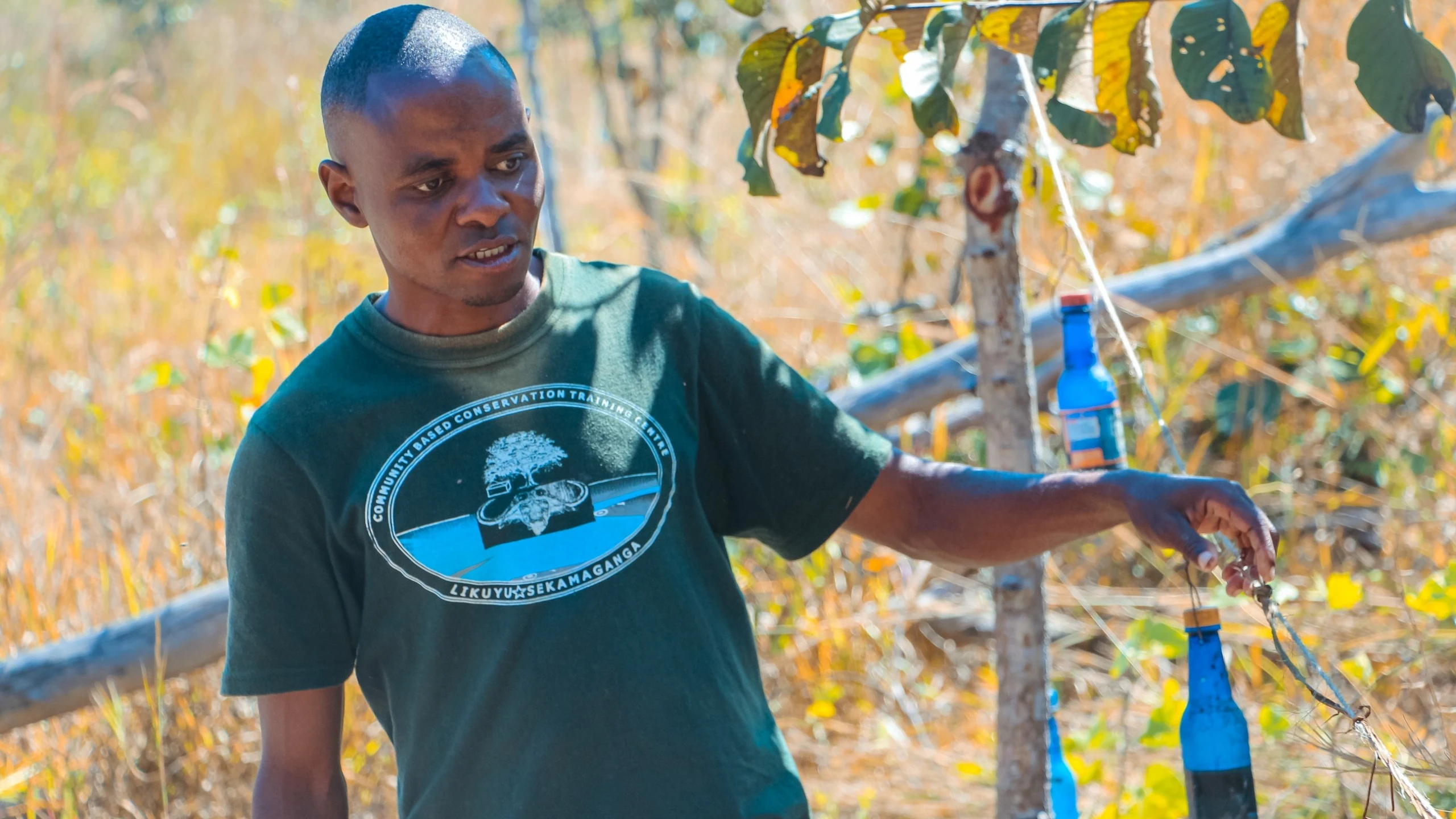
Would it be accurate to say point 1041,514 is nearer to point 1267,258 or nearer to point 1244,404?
point 1267,258

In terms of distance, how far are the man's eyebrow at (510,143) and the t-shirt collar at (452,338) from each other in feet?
0.60

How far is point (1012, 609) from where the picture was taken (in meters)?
2.07

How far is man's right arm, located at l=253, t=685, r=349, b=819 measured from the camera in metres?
1.39

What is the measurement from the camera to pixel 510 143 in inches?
53.7

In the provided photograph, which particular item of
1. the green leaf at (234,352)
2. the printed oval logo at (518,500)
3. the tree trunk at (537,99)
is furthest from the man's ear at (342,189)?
the tree trunk at (537,99)

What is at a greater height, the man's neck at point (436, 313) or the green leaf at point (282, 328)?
the green leaf at point (282, 328)

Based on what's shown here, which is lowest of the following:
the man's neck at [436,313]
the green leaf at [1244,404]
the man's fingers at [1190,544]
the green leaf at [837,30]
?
the man's fingers at [1190,544]

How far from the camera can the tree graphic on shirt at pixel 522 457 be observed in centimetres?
139

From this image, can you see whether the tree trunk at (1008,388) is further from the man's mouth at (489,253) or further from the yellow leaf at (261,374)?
the yellow leaf at (261,374)

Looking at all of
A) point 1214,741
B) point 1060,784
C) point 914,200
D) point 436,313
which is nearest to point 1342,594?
point 1060,784

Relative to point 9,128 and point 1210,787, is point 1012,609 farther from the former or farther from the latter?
point 9,128

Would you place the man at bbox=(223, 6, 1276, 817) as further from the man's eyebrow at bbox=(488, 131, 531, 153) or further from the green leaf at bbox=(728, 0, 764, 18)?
the green leaf at bbox=(728, 0, 764, 18)

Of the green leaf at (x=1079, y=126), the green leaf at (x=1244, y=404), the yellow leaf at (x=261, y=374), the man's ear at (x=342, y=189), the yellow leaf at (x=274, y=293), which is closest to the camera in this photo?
the man's ear at (x=342, y=189)

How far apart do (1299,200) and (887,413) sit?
1.68 metres
